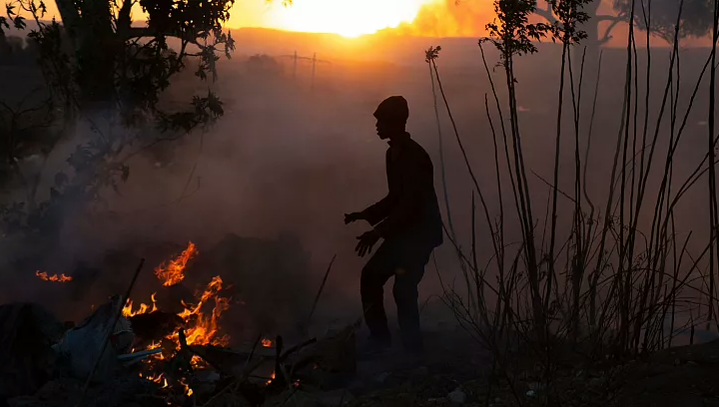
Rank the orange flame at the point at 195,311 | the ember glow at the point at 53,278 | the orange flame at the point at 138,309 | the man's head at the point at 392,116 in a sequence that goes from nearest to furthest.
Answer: the man's head at the point at 392,116
the orange flame at the point at 195,311
the orange flame at the point at 138,309
the ember glow at the point at 53,278

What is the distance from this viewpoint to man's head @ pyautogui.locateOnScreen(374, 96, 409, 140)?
5.04 metres

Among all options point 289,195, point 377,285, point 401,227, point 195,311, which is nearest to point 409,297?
point 377,285

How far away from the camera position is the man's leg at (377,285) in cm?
525

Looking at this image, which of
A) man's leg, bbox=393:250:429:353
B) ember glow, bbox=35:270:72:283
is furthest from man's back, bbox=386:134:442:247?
ember glow, bbox=35:270:72:283

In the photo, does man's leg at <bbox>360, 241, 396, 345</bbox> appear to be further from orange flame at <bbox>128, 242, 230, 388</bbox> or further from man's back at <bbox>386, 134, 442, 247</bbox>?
orange flame at <bbox>128, 242, 230, 388</bbox>

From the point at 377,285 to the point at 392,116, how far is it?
1.14 meters

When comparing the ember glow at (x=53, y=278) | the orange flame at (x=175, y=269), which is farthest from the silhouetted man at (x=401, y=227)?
the ember glow at (x=53, y=278)

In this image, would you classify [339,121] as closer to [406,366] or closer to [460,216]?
[460,216]

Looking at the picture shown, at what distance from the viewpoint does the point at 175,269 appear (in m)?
7.26

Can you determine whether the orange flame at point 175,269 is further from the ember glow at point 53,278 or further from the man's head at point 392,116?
the man's head at point 392,116

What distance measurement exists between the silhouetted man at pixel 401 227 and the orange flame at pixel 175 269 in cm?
240

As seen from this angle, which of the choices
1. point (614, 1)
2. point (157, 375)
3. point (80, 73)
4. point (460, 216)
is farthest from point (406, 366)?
point (614, 1)

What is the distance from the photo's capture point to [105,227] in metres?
8.58

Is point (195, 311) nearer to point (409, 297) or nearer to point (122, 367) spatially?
point (122, 367)
